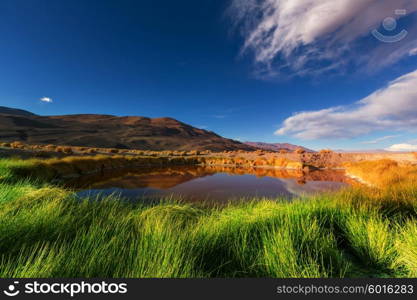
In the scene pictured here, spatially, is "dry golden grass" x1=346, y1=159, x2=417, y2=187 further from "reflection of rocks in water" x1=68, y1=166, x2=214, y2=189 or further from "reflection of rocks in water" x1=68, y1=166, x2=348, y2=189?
"reflection of rocks in water" x1=68, y1=166, x2=214, y2=189

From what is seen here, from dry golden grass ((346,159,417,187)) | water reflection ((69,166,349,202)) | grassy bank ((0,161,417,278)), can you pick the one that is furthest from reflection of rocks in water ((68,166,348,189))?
grassy bank ((0,161,417,278))

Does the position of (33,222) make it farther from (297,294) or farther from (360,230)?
(360,230)

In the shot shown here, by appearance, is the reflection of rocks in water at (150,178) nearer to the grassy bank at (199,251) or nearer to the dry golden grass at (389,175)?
the dry golden grass at (389,175)

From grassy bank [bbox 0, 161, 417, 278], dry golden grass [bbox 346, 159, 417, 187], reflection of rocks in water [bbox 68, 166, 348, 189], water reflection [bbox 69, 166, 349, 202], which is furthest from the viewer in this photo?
reflection of rocks in water [bbox 68, 166, 348, 189]

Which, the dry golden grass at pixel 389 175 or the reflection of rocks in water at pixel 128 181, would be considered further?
the reflection of rocks in water at pixel 128 181

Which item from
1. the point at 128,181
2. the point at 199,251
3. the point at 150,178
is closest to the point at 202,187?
the point at 150,178

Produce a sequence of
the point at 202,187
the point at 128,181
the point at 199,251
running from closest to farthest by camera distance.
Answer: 1. the point at 199,251
2. the point at 202,187
3. the point at 128,181

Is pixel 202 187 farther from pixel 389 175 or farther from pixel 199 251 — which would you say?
pixel 389 175

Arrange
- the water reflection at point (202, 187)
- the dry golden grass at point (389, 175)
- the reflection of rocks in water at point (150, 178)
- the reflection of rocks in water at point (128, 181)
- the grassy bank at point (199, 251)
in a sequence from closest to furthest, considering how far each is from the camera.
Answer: the grassy bank at point (199, 251) < the dry golden grass at point (389, 175) < the water reflection at point (202, 187) < the reflection of rocks in water at point (128, 181) < the reflection of rocks in water at point (150, 178)

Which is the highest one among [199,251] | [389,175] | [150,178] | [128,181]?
[389,175]

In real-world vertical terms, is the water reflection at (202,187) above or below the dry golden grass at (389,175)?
below

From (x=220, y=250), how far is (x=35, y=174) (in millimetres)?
11728

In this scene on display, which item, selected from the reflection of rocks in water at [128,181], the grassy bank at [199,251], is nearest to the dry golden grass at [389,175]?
the grassy bank at [199,251]

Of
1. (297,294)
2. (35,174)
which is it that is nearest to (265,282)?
(297,294)
